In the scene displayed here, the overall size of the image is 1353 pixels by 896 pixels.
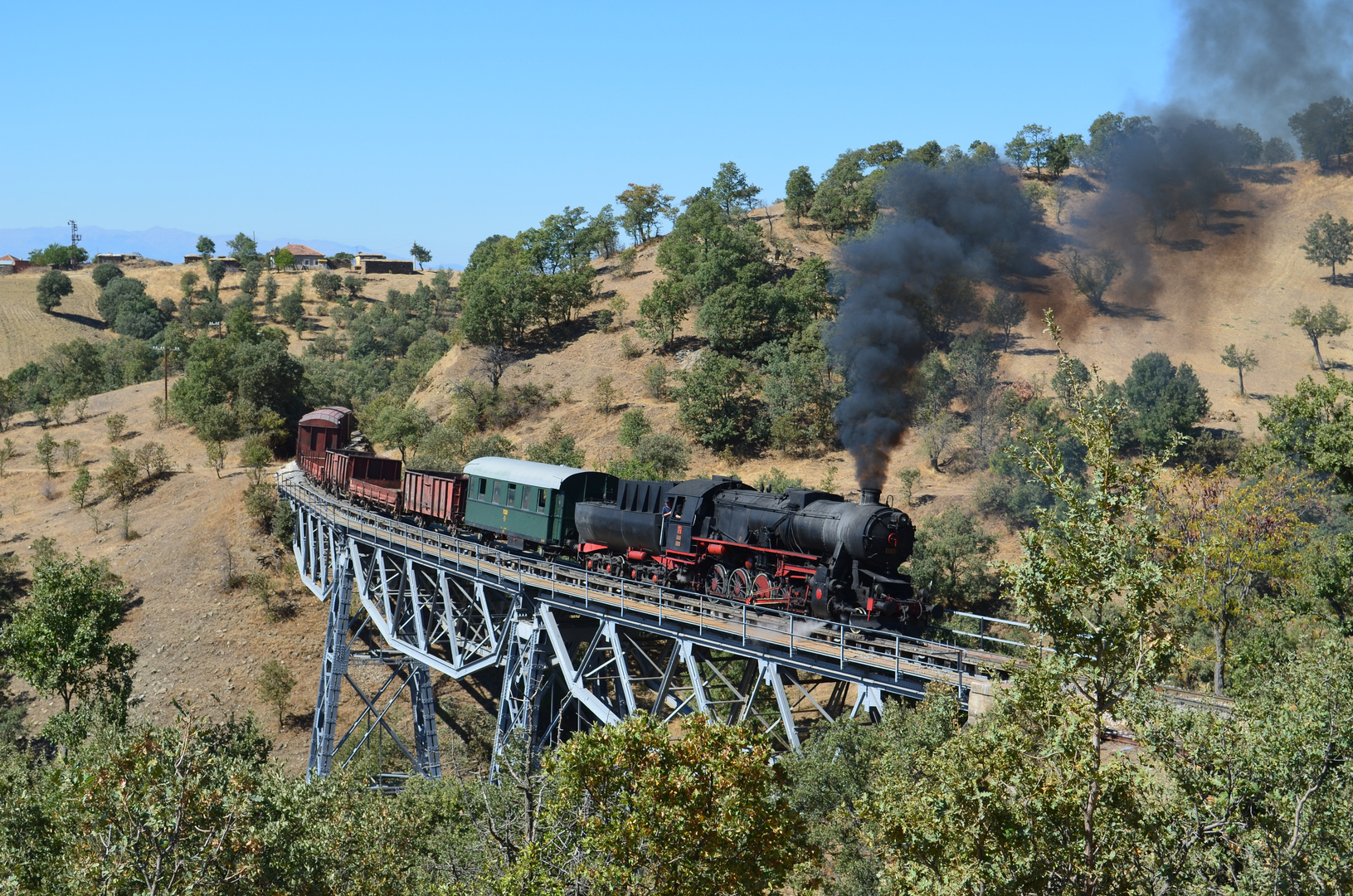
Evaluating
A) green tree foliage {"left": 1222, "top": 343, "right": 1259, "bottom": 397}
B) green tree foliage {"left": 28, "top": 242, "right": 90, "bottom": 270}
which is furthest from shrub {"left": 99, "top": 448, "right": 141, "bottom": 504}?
green tree foliage {"left": 28, "top": 242, "right": 90, "bottom": 270}

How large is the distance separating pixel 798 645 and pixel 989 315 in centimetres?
5078

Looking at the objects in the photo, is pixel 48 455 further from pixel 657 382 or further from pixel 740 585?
pixel 740 585

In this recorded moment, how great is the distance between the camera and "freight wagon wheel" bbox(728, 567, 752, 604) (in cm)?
2512

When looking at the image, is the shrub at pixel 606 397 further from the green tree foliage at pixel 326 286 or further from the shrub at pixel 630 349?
the green tree foliage at pixel 326 286

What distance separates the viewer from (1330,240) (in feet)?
214

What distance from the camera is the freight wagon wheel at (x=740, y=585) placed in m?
25.1

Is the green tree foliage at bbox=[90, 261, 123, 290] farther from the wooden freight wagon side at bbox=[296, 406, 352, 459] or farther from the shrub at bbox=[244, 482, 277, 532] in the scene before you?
the shrub at bbox=[244, 482, 277, 532]

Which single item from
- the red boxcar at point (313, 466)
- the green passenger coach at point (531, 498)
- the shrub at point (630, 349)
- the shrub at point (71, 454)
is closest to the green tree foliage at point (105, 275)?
the shrub at point (71, 454)

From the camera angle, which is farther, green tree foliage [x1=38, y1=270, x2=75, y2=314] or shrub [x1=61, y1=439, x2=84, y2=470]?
green tree foliage [x1=38, y1=270, x2=75, y2=314]

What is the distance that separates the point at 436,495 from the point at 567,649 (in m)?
14.6

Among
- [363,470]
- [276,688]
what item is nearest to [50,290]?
[363,470]

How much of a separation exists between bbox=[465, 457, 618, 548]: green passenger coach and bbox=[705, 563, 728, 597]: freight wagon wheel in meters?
7.10

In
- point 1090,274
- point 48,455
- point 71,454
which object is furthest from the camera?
point 71,454

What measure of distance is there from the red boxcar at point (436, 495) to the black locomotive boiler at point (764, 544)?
9158mm
